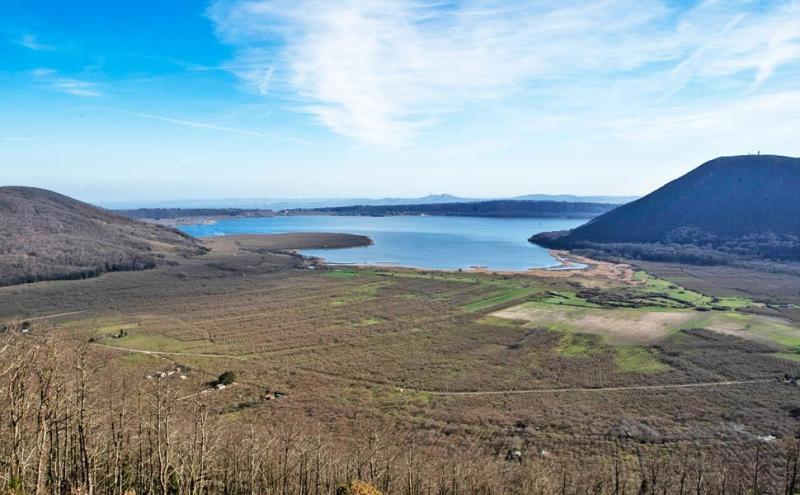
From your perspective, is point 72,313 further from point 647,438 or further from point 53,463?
point 647,438

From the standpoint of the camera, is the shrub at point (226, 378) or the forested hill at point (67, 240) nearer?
the shrub at point (226, 378)

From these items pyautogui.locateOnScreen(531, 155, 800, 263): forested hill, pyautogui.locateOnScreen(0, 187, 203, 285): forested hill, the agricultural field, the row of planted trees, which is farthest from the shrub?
pyautogui.locateOnScreen(531, 155, 800, 263): forested hill

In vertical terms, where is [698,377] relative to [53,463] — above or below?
below

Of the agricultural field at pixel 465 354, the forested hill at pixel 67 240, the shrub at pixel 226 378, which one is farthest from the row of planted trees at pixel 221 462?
the forested hill at pixel 67 240

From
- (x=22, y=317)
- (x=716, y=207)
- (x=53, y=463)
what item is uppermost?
(x=716, y=207)

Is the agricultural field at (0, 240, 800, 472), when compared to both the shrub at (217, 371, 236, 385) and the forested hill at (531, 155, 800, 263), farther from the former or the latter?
the forested hill at (531, 155, 800, 263)

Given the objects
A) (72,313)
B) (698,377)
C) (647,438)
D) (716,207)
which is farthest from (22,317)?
(716,207)

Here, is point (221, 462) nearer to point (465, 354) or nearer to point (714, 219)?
point (465, 354)

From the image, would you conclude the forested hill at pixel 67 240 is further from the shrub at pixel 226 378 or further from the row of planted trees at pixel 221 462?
the row of planted trees at pixel 221 462
